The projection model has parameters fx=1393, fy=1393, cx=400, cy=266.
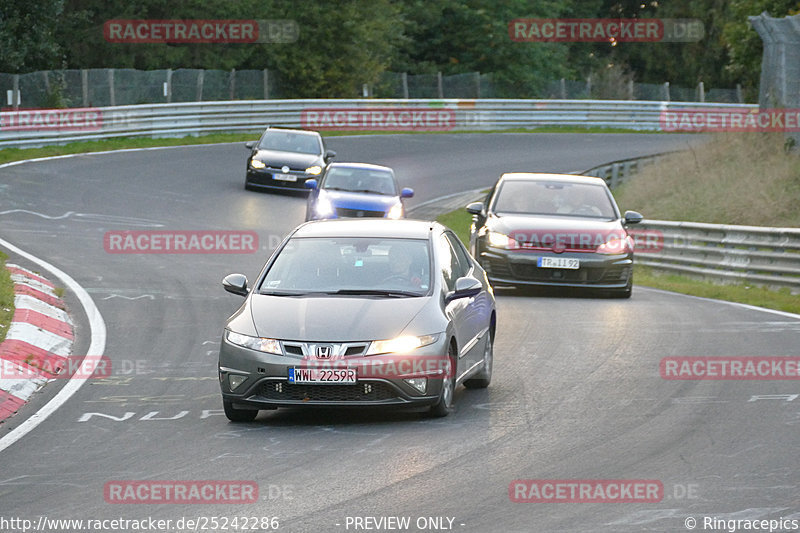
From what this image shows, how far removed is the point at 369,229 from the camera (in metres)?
11.3

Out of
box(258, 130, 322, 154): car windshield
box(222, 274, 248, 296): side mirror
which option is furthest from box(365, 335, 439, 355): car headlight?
box(258, 130, 322, 154): car windshield

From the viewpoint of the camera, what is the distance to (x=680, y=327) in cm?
1509

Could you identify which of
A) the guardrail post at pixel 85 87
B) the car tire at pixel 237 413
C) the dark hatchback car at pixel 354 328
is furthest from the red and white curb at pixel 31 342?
the guardrail post at pixel 85 87

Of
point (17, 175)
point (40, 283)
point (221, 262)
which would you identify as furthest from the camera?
point (17, 175)

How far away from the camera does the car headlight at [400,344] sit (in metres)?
9.65

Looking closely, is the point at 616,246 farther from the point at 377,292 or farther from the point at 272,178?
the point at 272,178

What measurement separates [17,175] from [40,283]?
1392cm

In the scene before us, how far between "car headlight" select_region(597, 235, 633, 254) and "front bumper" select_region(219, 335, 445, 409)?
8911 millimetres

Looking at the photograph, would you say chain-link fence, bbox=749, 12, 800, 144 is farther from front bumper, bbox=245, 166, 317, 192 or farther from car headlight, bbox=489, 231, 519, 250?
car headlight, bbox=489, 231, 519, 250

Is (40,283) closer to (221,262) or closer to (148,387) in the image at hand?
(221,262)

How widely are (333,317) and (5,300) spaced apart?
596cm

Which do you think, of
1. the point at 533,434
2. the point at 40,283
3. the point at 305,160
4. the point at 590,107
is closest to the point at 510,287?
the point at 40,283

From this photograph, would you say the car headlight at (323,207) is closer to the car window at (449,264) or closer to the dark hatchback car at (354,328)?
the car window at (449,264)

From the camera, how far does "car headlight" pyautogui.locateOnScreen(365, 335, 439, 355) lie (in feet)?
31.7
